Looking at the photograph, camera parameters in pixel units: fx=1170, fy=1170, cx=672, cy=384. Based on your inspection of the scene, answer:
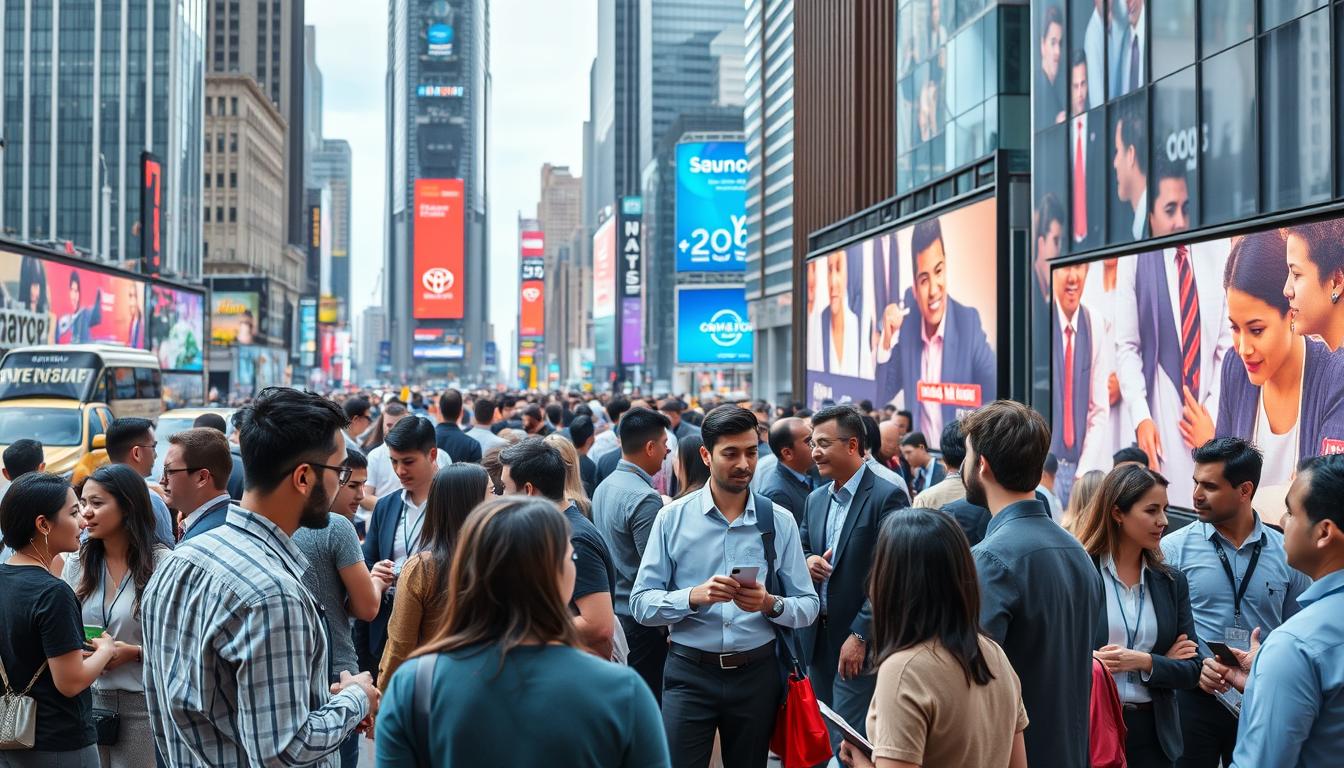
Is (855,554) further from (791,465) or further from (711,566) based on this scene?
(791,465)

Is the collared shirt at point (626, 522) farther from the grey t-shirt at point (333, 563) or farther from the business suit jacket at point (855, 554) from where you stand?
the grey t-shirt at point (333, 563)

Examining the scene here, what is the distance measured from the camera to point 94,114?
108438 millimetres

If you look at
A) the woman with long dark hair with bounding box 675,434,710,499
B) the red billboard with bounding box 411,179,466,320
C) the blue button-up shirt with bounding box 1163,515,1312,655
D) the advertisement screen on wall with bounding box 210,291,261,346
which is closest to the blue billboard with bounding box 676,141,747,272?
the advertisement screen on wall with bounding box 210,291,261,346

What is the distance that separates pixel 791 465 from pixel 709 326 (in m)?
53.2

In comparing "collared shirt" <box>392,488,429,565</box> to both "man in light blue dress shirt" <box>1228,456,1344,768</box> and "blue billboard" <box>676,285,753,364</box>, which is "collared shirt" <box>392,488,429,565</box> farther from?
"blue billboard" <box>676,285,753,364</box>

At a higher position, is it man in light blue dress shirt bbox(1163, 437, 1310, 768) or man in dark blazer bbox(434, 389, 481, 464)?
man in dark blazer bbox(434, 389, 481, 464)

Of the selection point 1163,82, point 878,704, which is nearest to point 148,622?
point 878,704

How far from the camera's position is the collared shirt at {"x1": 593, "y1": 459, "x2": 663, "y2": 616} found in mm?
6812

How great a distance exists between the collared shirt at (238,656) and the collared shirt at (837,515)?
351 cm

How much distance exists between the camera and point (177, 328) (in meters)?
52.2

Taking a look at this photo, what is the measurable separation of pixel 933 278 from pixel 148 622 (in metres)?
19.4

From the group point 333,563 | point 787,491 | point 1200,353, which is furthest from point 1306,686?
point 1200,353

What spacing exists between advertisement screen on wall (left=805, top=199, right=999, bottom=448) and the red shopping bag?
1286cm

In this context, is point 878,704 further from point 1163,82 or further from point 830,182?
point 830,182
